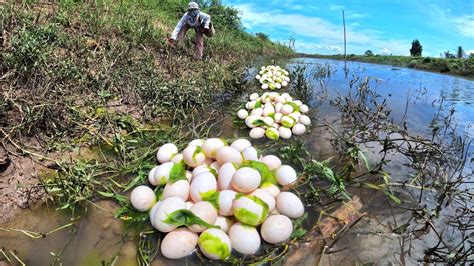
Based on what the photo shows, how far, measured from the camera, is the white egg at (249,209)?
75.7 inches

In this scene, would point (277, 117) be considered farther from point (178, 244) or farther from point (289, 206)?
point (178, 244)

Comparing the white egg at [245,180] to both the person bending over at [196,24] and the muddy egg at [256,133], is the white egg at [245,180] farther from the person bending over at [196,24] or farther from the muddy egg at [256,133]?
the person bending over at [196,24]

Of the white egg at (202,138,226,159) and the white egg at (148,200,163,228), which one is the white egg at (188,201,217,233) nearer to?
the white egg at (148,200,163,228)

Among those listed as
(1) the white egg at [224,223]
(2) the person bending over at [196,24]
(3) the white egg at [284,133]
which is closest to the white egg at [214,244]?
(1) the white egg at [224,223]

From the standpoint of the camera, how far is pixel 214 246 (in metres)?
1.82

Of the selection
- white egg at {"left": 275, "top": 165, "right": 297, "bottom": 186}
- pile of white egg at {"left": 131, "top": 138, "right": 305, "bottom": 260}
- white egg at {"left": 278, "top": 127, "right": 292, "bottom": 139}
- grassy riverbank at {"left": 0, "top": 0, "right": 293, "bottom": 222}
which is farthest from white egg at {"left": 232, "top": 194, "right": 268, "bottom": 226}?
white egg at {"left": 278, "top": 127, "right": 292, "bottom": 139}

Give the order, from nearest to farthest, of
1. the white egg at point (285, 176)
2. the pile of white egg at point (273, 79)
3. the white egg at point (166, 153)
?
the white egg at point (285, 176) → the white egg at point (166, 153) → the pile of white egg at point (273, 79)

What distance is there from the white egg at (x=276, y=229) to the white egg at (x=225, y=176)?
0.36 meters

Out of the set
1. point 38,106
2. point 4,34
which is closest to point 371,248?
point 38,106

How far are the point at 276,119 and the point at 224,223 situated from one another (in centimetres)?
214

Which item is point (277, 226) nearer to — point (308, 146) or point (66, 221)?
point (66, 221)

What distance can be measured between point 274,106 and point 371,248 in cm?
251

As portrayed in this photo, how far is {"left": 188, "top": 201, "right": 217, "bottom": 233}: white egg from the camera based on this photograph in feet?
6.28

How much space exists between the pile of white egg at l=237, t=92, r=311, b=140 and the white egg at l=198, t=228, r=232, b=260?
189 cm
